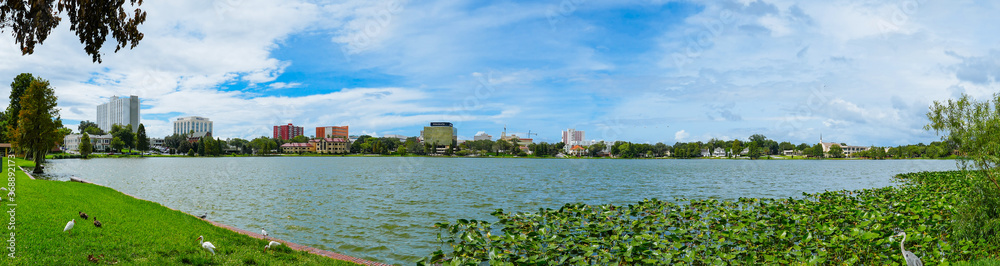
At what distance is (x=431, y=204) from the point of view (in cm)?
2294

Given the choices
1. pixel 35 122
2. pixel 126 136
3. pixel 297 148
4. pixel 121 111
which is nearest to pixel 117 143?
pixel 126 136

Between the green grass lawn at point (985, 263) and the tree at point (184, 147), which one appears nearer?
the green grass lawn at point (985, 263)

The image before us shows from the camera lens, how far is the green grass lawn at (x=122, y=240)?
833 centimetres

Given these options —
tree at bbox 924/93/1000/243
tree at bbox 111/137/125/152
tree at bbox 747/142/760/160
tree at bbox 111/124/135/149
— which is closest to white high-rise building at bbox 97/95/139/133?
tree at bbox 111/124/135/149

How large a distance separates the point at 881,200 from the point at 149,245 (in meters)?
25.3

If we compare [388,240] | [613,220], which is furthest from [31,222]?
[613,220]

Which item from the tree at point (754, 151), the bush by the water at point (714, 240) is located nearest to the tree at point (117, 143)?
the bush by the water at point (714, 240)

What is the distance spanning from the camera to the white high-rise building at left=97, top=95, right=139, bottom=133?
550 feet

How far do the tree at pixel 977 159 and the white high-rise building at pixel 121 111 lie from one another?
203 meters

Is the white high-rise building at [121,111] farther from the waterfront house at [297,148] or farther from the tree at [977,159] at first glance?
the tree at [977,159]

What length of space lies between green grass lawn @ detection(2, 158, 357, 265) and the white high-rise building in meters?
188

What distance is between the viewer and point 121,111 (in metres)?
176

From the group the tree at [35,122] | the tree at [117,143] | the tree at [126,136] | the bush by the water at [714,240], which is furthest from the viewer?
the tree at [126,136]

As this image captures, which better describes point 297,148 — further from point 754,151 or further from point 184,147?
point 754,151
